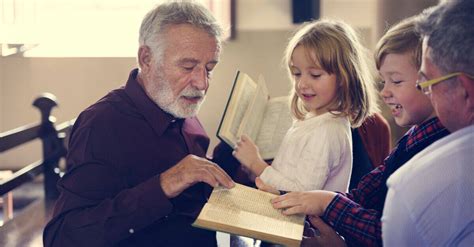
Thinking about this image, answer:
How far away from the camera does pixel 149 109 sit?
2447 mm

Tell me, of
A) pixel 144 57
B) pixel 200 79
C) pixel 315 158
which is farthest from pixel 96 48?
pixel 315 158

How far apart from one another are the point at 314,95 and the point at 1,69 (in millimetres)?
5971

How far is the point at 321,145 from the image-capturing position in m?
2.50

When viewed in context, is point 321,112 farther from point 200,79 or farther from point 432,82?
point 432,82

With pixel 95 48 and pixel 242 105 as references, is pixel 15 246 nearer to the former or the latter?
pixel 242 105

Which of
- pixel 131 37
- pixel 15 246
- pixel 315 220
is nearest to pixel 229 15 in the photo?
pixel 131 37

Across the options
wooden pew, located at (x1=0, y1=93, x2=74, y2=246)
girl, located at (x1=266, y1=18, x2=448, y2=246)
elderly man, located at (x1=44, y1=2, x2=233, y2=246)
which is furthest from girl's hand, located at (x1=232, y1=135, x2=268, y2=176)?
wooden pew, located at (x1=0, y1=93, x2=74, y2=246)

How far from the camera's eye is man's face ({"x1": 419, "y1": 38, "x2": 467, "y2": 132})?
1.50 metres

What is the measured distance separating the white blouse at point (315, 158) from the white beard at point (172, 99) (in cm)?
33

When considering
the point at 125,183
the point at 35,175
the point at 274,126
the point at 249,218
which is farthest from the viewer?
the point at 35,175

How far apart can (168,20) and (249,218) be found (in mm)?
821

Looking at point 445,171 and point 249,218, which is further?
point 249,218

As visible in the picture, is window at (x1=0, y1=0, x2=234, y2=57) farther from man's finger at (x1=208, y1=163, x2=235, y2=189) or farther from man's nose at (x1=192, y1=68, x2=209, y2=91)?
man's finger at (x1=208, y1=163, x2=235, y2=189)

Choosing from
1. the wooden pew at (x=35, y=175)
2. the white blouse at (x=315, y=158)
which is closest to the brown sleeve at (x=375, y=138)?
the white blouse at (x=315, y=158)
